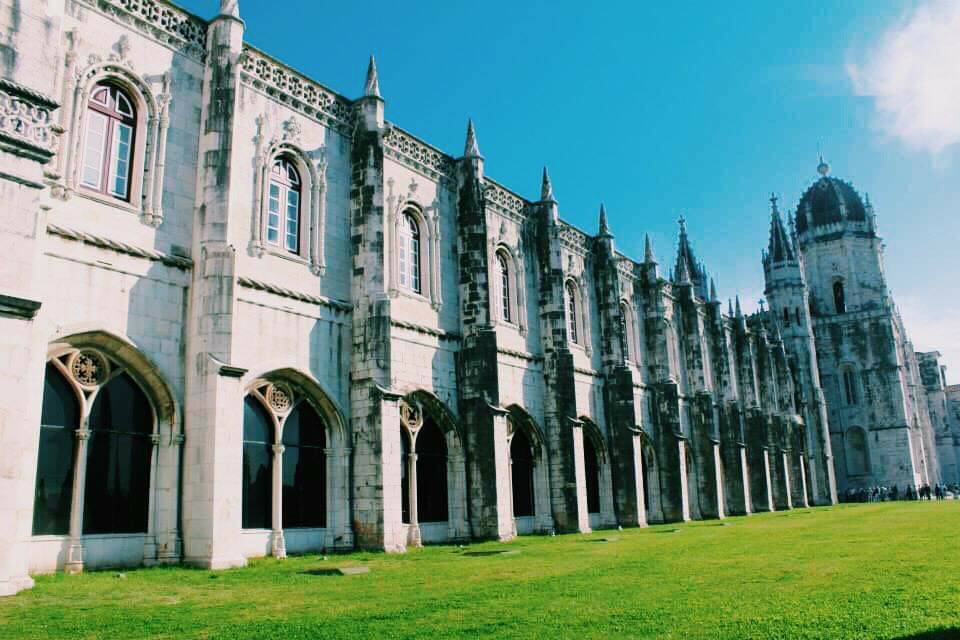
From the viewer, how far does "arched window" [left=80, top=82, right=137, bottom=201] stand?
1595 centimetres

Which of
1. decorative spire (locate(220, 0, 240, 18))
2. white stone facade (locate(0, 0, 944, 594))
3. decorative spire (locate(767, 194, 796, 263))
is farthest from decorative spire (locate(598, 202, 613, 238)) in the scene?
decorative spire (locate(767, 194, 796, 263))

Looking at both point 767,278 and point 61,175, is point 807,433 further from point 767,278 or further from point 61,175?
point 61,175

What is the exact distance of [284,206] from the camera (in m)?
20.3

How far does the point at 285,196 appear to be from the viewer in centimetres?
2041

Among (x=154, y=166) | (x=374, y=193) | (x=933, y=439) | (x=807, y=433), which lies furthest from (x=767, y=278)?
(x=154, y=166)

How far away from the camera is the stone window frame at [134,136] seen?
15.4 m

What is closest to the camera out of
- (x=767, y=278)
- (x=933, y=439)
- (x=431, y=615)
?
(x=431, y=615)

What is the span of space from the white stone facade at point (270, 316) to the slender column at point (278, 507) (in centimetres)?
5

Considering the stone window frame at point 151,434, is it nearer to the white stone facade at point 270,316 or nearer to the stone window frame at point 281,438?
the white stone facade at point 270,316

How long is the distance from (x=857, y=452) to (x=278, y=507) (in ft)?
212

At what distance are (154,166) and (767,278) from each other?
62.8 metres

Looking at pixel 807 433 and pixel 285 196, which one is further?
pixel 807 433

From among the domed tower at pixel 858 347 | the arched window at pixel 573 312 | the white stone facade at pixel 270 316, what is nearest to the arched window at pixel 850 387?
the domed tower at pixel 858 347

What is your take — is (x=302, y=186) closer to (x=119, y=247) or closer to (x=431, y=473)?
(x=119, y=247)
